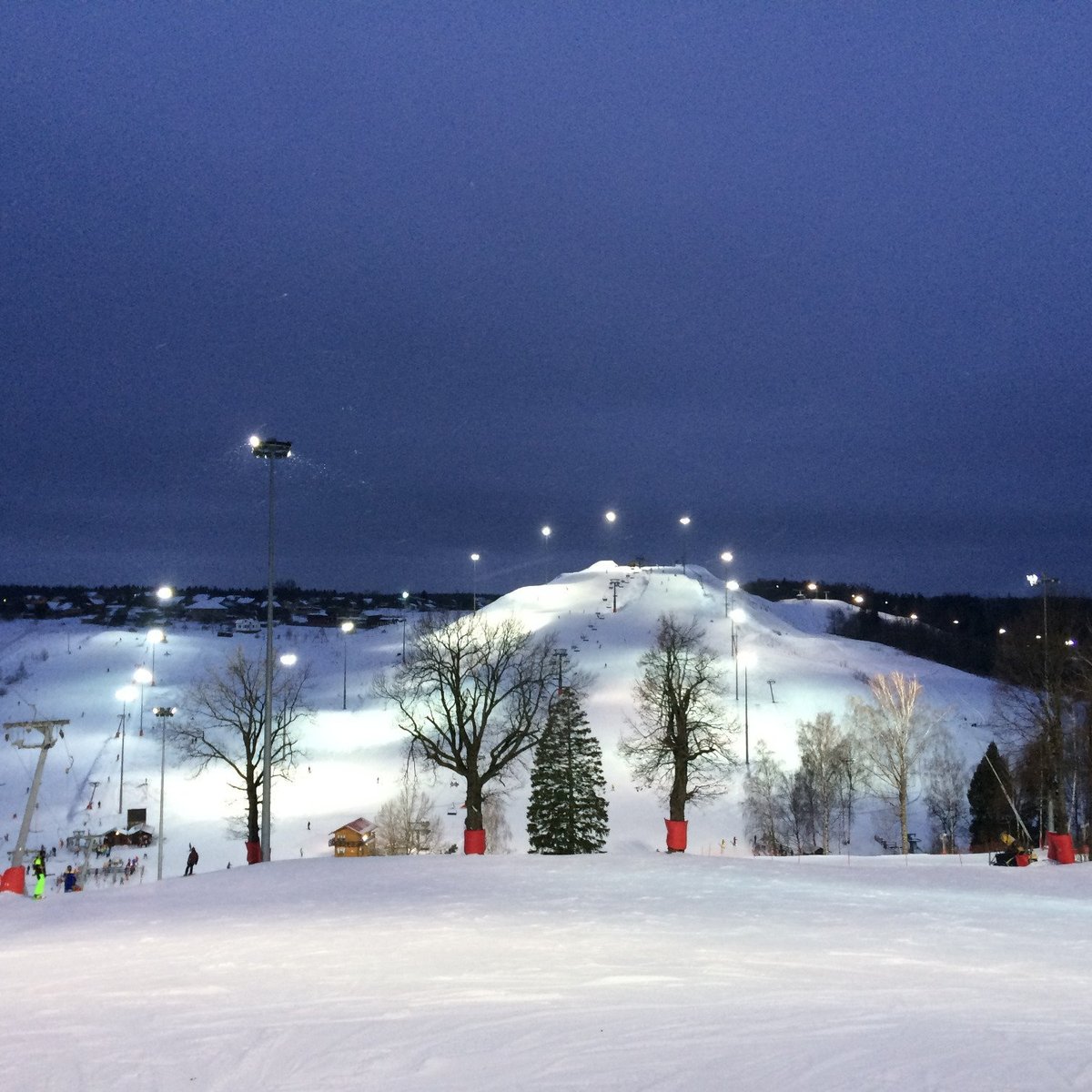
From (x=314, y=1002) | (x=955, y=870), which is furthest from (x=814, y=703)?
(x=314, y=1002)

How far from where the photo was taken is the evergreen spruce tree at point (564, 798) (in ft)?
176

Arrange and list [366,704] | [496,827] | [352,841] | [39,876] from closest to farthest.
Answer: [39,876]
[352,841]
[496,827]
[366,704]

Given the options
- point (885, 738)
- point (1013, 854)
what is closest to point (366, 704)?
point (885, 738)

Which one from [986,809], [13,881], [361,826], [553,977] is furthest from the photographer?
[986,809]

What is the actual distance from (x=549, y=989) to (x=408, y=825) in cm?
5254

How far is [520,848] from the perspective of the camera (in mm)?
61594

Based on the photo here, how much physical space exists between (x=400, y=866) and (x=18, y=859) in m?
9.41

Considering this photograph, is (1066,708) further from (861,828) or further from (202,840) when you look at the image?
(202,840)

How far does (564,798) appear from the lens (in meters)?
54.1

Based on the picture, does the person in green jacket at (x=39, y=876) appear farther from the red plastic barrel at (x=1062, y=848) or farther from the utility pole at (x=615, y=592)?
the utility pole at (x=615, y=592)

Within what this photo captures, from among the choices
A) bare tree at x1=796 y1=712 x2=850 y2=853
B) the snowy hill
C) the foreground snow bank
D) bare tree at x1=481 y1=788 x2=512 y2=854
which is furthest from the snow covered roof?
the foreground snow bank

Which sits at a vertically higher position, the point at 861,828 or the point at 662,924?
the point at 662,924

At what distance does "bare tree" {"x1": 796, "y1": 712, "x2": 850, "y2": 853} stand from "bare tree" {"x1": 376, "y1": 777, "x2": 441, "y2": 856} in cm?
2384

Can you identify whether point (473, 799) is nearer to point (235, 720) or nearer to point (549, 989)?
point (549, 989)
